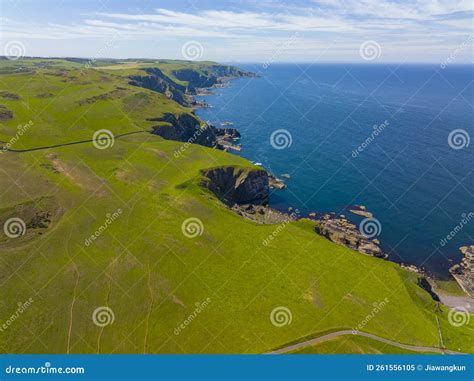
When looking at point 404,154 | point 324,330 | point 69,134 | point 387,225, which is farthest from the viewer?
point 404,154

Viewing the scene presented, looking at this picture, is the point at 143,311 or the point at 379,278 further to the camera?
the point at 379,278

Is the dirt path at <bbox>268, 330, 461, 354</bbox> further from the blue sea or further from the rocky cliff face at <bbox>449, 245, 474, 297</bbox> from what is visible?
the blue sea

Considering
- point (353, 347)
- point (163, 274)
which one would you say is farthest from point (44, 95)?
point (353, 347)

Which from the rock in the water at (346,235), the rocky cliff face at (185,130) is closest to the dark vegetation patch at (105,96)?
the rocky cliff face at (185,130)

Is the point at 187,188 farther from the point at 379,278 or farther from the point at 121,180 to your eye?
the point at 379,278

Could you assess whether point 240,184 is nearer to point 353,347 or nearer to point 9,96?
point 353,347

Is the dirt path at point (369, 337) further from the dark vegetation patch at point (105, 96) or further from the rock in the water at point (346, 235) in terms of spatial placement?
the dark vegetation patch at point (105, 96)

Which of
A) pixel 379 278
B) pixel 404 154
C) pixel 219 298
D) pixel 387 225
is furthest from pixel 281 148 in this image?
pixel 219 298
